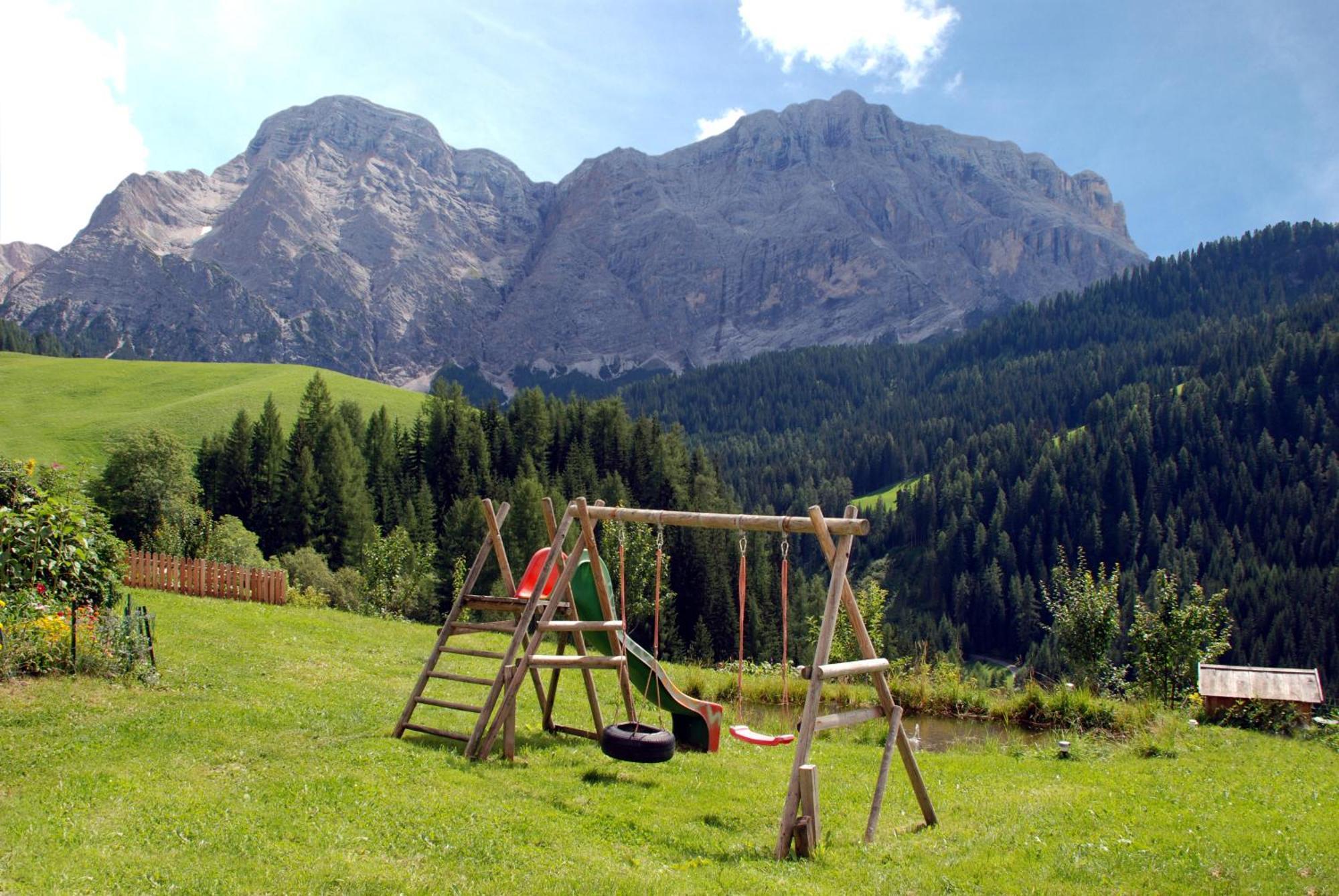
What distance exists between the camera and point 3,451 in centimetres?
7312

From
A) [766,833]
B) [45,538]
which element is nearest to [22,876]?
[45,538]

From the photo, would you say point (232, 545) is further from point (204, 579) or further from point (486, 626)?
point (486, 626)

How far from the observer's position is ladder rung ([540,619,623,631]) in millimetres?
12172

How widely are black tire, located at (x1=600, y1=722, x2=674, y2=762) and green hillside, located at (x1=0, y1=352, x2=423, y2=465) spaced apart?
79.5 metres

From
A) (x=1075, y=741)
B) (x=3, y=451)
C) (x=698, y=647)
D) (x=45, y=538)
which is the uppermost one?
(x=3, y=451)

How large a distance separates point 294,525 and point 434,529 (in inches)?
489

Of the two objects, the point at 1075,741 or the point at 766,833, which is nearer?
the point at 766,833

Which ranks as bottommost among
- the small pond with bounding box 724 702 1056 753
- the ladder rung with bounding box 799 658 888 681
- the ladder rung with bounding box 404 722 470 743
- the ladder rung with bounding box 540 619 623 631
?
the small pond with bounding box 724 702 1056 753

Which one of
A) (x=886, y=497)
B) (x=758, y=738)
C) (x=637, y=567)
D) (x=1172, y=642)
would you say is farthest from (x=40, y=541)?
(x=886, y=497)

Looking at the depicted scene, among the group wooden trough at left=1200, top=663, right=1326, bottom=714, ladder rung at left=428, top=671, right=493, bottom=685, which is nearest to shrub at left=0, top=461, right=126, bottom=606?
ladder rung at left=428, top=671, right=493, bottom=685

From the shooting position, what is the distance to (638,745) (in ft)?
34.3

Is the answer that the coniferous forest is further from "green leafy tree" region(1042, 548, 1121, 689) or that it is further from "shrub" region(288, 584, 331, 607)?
"green leafy tree" region(1042, 548, 1121, 689)

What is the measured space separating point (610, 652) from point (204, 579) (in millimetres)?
21223

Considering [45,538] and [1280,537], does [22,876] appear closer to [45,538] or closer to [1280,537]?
[45,538]
